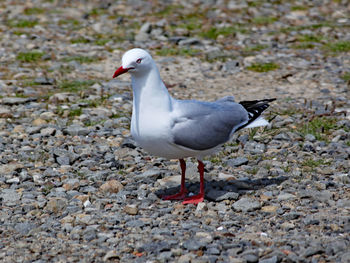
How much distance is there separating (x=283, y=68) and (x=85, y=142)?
480 cm

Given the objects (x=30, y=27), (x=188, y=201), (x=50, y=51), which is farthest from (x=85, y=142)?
(x=30, y=27)

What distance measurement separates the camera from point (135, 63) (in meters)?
6.12

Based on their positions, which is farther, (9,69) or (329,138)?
(9,69)

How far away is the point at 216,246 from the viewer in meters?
5.35

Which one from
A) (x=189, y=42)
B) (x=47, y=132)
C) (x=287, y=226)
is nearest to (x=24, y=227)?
(x=287, y=226)

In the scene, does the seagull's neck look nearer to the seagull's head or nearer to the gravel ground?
the seagull's head

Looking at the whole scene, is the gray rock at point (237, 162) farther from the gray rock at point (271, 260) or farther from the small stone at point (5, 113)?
the small stone at point (5, 113)

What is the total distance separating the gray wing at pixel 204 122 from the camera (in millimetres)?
6273

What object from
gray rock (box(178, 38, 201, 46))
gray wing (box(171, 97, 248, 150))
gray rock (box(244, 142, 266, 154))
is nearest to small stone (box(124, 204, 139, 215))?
gray wing (box(171, 97, 248, 150))

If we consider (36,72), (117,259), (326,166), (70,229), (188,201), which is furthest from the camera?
(36,72)

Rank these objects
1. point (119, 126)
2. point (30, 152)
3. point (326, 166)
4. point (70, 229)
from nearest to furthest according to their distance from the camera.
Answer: point (70, 229)
point (326, 166)
point (30, 152)
point (119, 126)

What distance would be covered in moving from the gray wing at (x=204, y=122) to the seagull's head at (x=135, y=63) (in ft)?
1.73

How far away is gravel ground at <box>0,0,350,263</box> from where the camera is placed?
5.59 meters

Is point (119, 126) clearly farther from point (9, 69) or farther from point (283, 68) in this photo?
point (283, 68)
